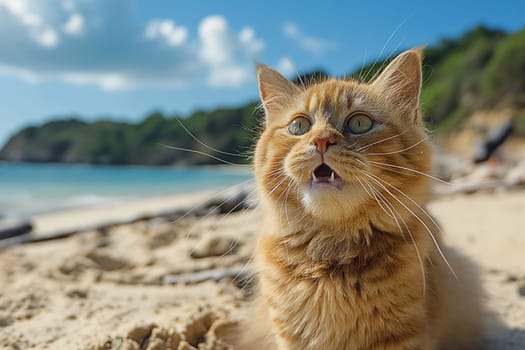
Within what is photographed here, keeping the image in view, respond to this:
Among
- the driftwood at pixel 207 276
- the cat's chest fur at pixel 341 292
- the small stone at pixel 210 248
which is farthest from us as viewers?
the small stone at pixel 210 248

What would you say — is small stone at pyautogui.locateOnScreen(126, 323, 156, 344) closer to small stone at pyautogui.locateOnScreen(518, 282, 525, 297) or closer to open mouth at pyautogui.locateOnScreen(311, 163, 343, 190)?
open mouth at pyautogui.locateOnScreen(311, 163, 343, 190)

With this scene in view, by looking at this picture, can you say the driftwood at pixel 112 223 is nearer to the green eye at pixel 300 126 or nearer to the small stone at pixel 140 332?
the small stone at pixel 140 332

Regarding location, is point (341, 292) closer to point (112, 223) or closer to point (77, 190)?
point (112, 223)

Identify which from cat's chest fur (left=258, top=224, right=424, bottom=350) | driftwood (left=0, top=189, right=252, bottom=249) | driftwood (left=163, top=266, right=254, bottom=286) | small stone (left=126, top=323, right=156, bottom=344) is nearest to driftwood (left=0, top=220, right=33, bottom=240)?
driftwood (left=0, top=189, right=252, bottom=249)

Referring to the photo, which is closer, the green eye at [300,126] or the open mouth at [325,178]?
the open mouth at [325,178]

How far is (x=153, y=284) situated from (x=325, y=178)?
7.21 feet

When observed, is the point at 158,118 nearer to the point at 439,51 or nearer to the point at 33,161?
the point at 33,161

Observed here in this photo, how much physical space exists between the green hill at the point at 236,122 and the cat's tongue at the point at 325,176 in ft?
1.88

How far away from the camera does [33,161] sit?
6731 centimetres

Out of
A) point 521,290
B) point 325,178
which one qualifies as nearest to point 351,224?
point 325,178

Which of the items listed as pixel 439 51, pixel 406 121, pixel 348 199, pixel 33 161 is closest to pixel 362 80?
pixel 406 121

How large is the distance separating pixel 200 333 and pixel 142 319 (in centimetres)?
34

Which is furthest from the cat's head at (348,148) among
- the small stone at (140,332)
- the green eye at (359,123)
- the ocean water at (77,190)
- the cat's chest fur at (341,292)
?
the small stone at (140,332)

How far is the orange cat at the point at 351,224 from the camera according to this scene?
173cm
